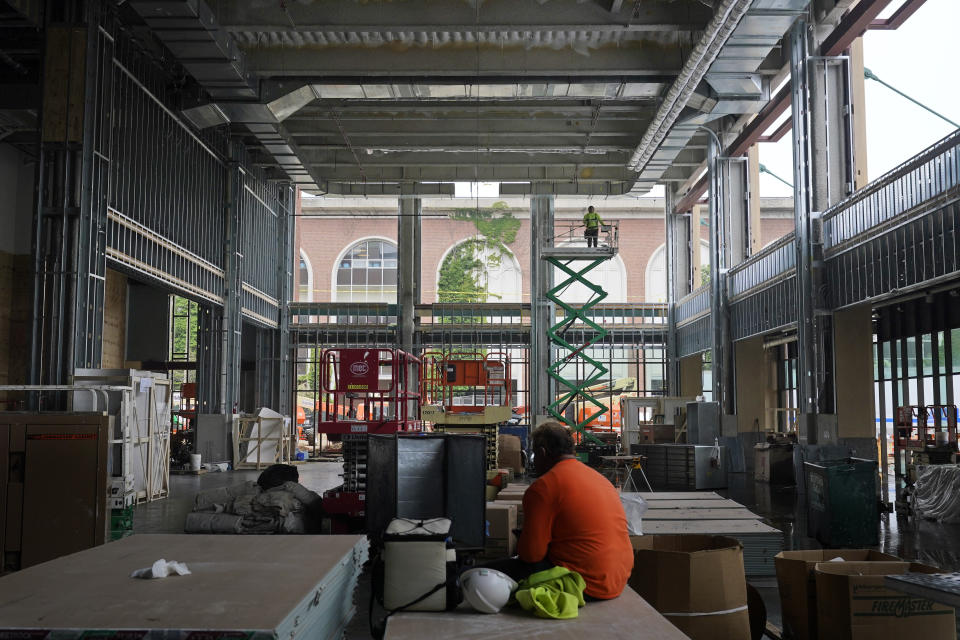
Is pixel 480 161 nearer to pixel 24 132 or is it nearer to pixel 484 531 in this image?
pixel 24 132

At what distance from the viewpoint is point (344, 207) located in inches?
1588

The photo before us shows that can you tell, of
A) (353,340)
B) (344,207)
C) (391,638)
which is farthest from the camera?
(344,207)

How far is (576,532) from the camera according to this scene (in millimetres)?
4957

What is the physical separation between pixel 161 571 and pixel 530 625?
6.85 feet

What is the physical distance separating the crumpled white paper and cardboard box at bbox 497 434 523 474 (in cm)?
1579

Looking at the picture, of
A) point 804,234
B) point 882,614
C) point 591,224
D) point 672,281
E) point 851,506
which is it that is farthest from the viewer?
point 672,281

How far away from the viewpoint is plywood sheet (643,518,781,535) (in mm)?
8227

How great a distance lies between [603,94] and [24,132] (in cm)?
1372

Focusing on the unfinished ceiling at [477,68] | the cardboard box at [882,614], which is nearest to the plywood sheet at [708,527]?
the cardboard box at [882,614]

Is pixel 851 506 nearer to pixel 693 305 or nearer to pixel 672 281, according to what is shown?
pixel 693 305

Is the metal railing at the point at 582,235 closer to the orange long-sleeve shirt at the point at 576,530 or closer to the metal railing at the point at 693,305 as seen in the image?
the metal railing at the point at 693,305

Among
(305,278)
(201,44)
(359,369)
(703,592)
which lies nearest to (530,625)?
(703,592)

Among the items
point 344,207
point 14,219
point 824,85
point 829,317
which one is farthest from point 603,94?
point 344,207

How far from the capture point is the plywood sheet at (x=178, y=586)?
3.81m
